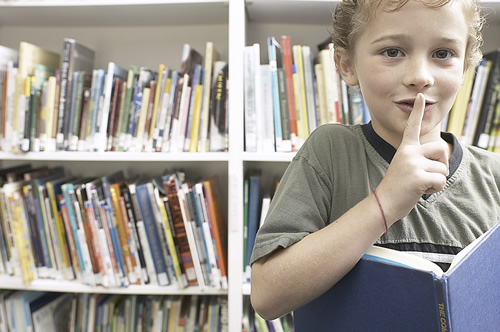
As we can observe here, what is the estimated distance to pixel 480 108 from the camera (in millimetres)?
1120

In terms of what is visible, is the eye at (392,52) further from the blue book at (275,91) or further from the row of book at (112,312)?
the row of book at (112,312)

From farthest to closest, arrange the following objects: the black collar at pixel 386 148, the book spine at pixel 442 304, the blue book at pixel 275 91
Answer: the blue book at pixel 275 91, the black collar at pixel 386 148, the book spine at pixel 442 304

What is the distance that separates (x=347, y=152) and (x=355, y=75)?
0.12m

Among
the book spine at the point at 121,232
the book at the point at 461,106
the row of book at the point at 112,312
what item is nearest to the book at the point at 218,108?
the book spine at the point at 121,232

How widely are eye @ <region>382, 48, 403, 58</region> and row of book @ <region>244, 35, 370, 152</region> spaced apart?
597mm

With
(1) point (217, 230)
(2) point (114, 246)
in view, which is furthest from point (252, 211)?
(2) point (114, 246)

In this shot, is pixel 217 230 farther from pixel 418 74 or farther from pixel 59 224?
pixel 418 74

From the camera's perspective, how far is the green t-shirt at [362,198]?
20.5 inches

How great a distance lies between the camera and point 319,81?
1135mm

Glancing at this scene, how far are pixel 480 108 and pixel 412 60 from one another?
0.76 metres

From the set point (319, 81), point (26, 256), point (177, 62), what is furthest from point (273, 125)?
point (26, 256)

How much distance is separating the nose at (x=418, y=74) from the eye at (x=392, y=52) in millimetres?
19

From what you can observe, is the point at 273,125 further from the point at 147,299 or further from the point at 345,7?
the point at 147,299

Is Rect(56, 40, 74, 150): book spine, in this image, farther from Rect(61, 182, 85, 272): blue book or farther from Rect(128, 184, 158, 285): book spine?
Rect(128, 184, 158, 285): book spine
